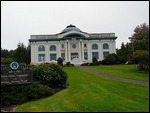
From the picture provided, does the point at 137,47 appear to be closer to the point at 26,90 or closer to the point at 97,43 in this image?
the point at 97,43

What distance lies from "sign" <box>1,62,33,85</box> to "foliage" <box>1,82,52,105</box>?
0.29 meters

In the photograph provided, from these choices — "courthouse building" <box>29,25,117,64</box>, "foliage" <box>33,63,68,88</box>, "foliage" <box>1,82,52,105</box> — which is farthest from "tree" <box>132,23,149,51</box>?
"foliage" <box>1,82,52,105</box>

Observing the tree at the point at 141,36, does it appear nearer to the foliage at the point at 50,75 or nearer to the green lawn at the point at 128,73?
the green lawn at the point at 128,73

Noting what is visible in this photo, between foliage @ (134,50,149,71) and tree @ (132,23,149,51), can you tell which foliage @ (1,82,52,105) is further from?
tree @ (132,23,149,51)

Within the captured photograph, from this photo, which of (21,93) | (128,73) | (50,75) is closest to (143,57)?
(128,73)

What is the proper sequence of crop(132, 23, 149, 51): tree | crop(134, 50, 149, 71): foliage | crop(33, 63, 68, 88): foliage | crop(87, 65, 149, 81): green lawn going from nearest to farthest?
crop(33, 63, 68, 88): foliage → crop(87, 65, 149, 81): green lawn → crop(134, 50, 149, 71): foliage → crop(132, 23, 149, 51): tree

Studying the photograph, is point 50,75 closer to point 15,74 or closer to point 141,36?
point 15,74

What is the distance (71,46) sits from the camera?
8731cm

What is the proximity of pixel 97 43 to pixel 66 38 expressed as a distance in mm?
9443

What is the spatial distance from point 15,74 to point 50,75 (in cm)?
452

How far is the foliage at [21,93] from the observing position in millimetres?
14974

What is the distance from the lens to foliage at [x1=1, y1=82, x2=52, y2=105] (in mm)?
14974

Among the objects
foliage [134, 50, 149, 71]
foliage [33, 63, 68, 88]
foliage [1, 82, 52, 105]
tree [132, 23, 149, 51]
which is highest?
tree [132, 23, 149, 51]

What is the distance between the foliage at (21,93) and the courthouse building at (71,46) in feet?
224
